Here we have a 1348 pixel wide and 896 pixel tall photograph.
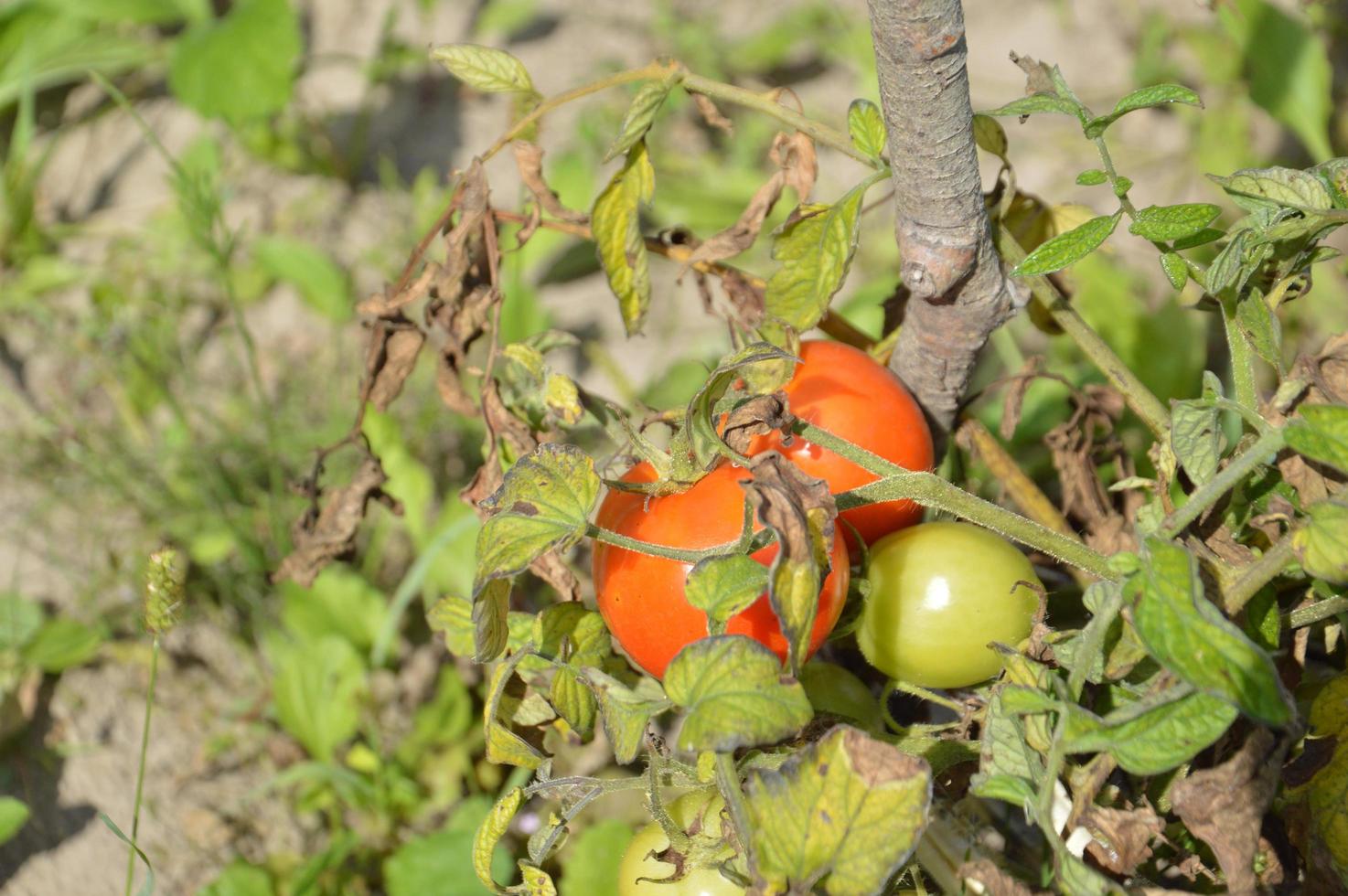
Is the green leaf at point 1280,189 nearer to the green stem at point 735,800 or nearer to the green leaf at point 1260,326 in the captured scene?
the green leaf at point 1260,326

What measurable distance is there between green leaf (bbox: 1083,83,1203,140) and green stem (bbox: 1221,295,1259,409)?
0.18 meters

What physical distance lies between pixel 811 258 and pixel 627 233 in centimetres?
19

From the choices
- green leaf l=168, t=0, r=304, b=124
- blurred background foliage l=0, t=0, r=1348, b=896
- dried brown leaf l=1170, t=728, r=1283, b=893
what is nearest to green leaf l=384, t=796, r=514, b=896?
blurred background foliage l=0, t=0, r=1348, b=896

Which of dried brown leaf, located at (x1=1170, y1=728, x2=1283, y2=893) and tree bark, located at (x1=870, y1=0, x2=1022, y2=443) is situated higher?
tree bark, located at (x1=870, y1=0, x2=1022, y2=443)

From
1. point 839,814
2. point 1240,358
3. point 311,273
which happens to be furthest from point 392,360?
point 311,273

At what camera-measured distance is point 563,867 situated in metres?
1.57

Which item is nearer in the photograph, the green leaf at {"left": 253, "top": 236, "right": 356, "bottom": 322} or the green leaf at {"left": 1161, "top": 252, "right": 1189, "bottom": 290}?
the green leaf at {"left": 1161, "top": 252, "right": 1189, "bottom": 290}

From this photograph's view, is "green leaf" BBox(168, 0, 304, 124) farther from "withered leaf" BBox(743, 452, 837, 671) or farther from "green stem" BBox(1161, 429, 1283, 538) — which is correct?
"green stem" BBox(1161, 429, 1283, 538)

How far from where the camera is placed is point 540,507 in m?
0.92

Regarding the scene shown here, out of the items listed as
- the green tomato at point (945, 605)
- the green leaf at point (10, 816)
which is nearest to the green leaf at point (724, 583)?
the green tomato at point (945, 605)

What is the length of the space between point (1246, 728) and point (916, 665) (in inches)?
10.5

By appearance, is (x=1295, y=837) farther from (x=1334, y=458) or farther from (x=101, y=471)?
(x=101, y=471)

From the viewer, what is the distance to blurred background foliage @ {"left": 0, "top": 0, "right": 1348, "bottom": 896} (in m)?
1.72

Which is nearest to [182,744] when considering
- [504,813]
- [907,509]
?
[504,813]
